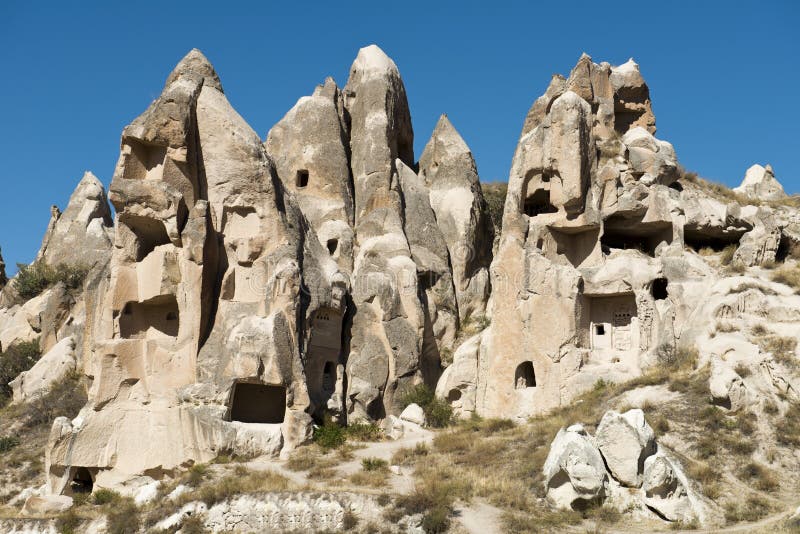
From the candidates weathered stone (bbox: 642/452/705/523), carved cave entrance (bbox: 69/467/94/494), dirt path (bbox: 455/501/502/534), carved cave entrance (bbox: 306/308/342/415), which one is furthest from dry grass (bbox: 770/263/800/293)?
carved cave entrance (bbox: 69/467/94/494)

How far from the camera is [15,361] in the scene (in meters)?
31.1

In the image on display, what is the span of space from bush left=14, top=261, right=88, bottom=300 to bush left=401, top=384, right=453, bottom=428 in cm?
1368


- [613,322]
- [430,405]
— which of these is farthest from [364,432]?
[613,322]

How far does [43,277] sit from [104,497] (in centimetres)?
1537

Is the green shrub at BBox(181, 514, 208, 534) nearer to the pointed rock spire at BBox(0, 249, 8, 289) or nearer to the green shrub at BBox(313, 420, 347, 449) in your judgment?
the green shrub at BBox(313, 420, 347, 449)

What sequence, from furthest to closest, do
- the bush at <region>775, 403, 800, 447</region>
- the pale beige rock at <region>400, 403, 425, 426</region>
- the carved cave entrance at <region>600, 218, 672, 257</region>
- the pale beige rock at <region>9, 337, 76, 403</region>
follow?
1. the pale beige rock at <region>9, 337, 76, 403</region>
2. the carved cave entrance at <region>600, 218, 672, 257</region>
3. the pale beige rock at <region>400, 403, 425, 426</region>
4. the bush at <region>775, 403, 800, 447</region>

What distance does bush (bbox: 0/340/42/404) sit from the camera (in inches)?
1194

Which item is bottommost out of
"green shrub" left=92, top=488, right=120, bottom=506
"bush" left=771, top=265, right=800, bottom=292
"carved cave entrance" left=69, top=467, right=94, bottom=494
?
"green shrub" left=92, top=488, right=120, bottom=506

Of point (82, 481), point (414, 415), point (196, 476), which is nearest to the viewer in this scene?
point (196, 476)

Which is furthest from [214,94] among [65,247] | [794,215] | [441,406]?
[794,215]

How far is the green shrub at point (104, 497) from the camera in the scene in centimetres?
2122

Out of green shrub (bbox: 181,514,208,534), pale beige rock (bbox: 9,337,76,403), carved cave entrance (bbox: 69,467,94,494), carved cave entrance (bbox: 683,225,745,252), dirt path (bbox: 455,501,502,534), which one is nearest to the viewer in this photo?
dirt path (bbox: 455,501,502,534)

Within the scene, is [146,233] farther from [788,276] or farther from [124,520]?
[788,276]

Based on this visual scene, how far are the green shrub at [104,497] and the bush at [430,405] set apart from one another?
8046 mm
